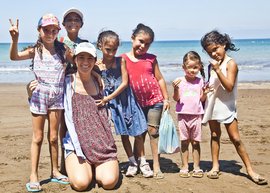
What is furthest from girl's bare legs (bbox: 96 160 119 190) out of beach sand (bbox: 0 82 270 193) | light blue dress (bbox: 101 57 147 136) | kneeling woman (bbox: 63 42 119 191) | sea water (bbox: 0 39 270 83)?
sea water (bbox: 0 39 270 83)

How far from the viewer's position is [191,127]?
5355mm

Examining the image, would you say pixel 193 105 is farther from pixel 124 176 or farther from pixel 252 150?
pixel 252 150

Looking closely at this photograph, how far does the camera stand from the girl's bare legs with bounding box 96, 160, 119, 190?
16.0ft

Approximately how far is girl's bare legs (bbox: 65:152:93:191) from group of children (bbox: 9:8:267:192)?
0.76ft

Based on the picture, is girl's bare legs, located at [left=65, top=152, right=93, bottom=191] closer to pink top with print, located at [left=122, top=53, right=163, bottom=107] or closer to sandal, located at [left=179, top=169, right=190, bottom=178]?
pink top with print, located at [left=122, top=53, right=163, bottom=107]

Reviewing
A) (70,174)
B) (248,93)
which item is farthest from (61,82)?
(248,93)

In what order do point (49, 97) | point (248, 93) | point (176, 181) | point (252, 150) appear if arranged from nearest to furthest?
point (49, 97), point (176, 181), point (252, 150), point (248, 93)

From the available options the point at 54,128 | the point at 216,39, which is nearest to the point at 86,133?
the point at 54,128

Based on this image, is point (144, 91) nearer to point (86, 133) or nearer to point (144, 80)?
point (144, 80)

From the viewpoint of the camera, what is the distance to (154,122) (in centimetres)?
541

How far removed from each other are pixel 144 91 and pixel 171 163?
1.51 metres

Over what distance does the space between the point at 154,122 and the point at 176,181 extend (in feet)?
2.88

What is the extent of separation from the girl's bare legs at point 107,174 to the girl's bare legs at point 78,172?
0.40 ft

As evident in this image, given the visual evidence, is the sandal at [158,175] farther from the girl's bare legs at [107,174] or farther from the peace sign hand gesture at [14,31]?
the peace sign hand gesture at [14,31]
